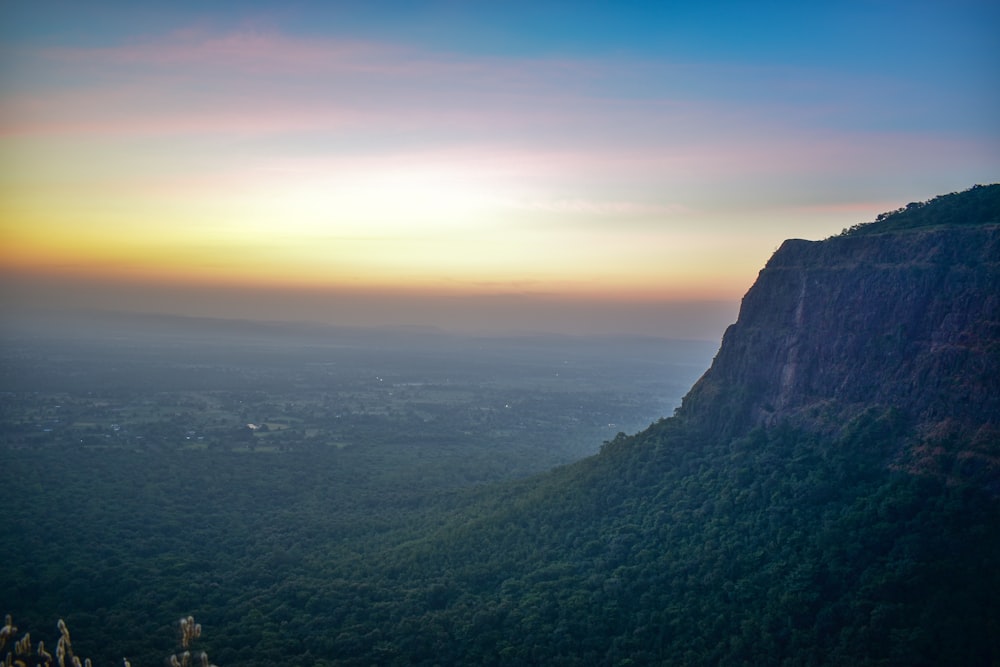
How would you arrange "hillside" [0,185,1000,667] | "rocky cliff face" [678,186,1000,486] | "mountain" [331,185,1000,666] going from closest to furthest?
"mountain" [331,185,1000,666], "hillside" [0,185,1000,667], "rocky cliff face" [678,186,1000,486]

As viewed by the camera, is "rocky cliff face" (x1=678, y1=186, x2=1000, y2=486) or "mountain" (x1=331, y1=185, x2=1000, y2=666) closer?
"mountain" (x1=331, y1=185, x2=1000, y2=666)

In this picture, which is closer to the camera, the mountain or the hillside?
the mountain

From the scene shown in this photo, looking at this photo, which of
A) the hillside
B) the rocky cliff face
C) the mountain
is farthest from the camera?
the rocky cliff face

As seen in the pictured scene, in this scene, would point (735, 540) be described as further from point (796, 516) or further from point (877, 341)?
point (877, 341)

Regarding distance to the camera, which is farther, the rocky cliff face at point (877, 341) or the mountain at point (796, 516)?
the rocky cliff face at point (877, 341)

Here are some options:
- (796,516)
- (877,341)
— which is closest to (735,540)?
(796,516)
